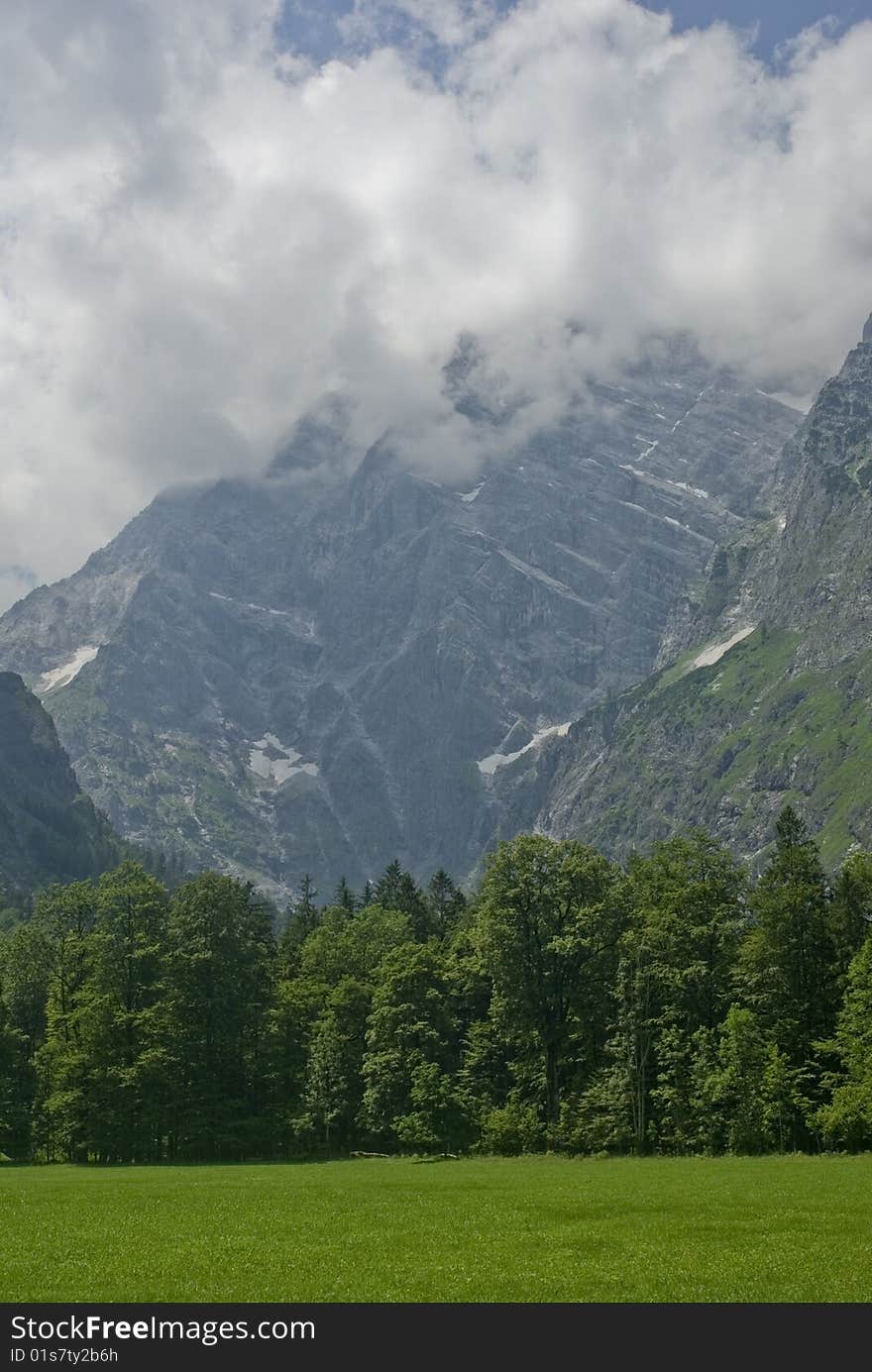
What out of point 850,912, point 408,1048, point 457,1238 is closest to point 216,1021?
point 408,1048

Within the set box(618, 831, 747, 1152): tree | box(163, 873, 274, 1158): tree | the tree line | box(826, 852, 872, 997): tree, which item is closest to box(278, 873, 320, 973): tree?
the tree line

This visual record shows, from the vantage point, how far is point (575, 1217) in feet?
131

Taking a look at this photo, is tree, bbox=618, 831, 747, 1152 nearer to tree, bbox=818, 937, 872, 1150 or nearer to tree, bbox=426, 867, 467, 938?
tree, bbox=818, 937, 872, 1150

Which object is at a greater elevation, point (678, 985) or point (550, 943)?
point (550, 943)

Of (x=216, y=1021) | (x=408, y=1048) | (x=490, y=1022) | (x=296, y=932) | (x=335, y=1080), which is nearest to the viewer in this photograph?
(x=490, y=1022)

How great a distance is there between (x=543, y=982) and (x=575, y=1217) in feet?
157

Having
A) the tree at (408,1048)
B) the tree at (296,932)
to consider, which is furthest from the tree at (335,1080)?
the tree at (296,932)

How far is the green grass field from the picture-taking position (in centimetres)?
2623

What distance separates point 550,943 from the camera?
8638 cm

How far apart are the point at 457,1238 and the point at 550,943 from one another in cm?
5254

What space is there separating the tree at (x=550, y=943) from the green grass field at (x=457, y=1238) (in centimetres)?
2675

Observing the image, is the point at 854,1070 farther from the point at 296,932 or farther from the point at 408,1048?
the point at 296,932

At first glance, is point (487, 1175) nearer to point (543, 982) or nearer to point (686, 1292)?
point (543, 982)
